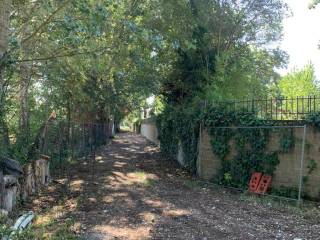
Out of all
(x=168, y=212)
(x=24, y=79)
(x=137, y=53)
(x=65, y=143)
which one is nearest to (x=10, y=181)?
(x=168, y=212)

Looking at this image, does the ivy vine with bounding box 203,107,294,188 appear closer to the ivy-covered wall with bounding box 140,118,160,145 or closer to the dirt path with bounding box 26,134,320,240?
the dirt path with bounding box 26,134,320,240

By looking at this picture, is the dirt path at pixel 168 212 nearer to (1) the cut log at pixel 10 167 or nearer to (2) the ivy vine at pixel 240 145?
(2) the ivy vine at pixel 240 145

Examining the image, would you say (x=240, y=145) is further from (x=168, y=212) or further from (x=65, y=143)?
(x=65, y=143)

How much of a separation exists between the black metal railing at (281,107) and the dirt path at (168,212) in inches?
92.3

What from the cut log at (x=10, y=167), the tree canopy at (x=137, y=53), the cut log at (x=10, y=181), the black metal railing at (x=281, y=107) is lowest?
the cut log at (x=10, y=181)

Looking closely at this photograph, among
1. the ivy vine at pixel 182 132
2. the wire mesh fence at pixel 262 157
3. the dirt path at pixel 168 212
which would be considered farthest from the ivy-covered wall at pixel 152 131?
the dirt path at pixel 168 212

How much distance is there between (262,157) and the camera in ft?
34.1

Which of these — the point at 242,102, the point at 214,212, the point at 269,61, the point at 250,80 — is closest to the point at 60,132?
the point at 242,102

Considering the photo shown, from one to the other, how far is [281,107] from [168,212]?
15.5ft

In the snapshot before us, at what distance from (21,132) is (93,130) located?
963cm

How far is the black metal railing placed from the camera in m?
9.48

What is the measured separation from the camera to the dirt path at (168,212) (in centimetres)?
644

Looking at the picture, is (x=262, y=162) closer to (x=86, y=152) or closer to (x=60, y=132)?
(x=60, y=132)

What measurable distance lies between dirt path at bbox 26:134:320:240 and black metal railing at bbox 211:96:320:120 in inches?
92.3
